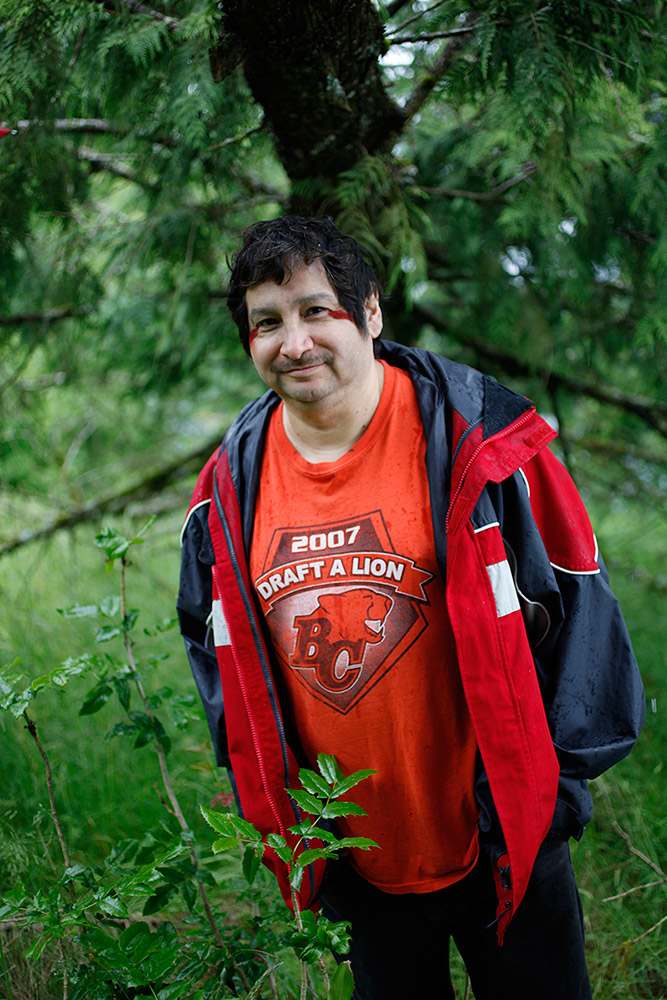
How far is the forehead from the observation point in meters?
1.70

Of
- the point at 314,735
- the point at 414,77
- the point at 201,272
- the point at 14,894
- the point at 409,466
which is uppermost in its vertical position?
the point at 414,77

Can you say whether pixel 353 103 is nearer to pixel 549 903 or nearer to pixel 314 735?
pixel 314 735

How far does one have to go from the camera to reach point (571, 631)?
1617 millimetres

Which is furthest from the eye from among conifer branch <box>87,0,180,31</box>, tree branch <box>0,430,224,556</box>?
tree branch <box>0,430,224,556</box>

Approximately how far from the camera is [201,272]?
3053 mm

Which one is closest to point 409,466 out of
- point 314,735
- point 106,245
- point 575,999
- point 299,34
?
point 314,735

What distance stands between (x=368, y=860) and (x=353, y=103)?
2241 millimetres

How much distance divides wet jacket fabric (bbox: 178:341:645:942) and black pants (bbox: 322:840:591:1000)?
114 mm

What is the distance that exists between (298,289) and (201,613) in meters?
0.94

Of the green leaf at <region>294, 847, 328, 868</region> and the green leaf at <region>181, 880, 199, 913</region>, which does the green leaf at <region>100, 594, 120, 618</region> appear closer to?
the green leaf at <region>181, 880, 199, 913</region>

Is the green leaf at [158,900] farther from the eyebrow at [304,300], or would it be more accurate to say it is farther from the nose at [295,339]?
the eyebrow at [304,300]

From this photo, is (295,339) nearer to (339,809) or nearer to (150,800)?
(339,809)

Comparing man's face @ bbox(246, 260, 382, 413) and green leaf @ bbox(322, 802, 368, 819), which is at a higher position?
man's face @ bbox(246, 260, 382, 413)

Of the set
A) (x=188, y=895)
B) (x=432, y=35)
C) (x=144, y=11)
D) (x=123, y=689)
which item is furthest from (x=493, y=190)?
(x=188, y=895)
